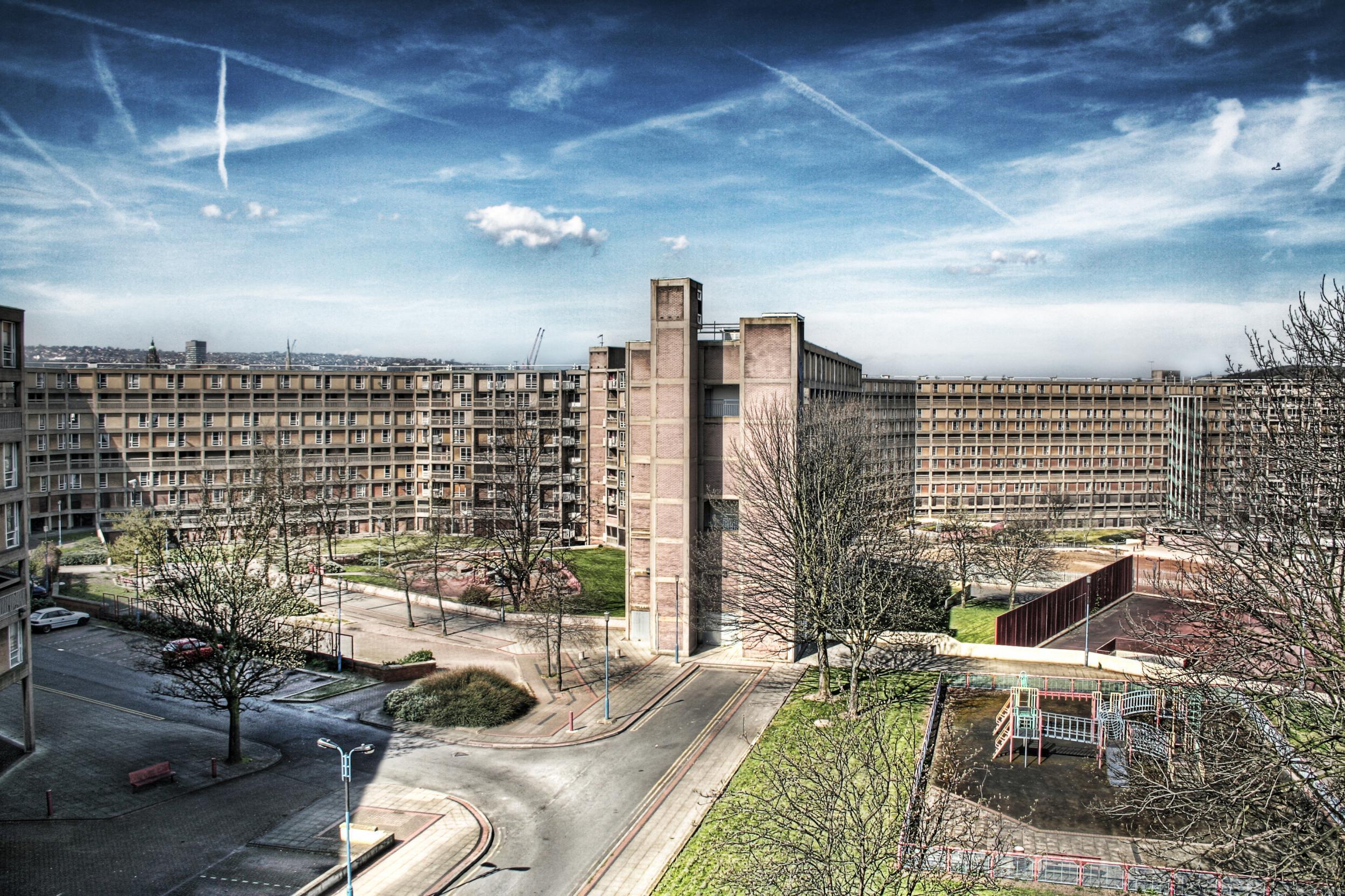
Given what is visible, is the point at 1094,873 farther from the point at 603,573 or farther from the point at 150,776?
the point at 603,573

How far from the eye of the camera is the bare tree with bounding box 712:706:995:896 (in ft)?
54.4

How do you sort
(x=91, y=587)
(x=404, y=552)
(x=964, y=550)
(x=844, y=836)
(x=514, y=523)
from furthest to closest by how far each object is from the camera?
(x=404, y=552) < (x=514, y=523) < (x=91, y=587) < (x=964, y=550) < (x=844, y=836)

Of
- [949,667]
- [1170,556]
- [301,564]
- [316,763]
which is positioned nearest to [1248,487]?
[949,667]

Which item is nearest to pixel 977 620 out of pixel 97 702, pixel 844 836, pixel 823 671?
pixel 823 671

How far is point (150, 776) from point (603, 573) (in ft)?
128

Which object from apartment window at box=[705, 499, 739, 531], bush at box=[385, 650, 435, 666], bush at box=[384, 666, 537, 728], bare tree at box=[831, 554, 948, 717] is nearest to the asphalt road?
bush at box=[384, 666, 537, 728]

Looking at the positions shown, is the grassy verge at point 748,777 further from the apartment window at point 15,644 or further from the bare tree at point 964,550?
the apartment window at point 15,644

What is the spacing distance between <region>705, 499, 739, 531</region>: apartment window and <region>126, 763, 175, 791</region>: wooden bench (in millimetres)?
24971

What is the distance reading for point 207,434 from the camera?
85188mm

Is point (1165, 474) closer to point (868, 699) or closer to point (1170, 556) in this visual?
point (1170, 556)

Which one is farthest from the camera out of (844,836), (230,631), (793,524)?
(793,524)

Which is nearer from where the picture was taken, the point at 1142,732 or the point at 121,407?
the point at 1142,732

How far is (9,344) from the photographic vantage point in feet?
103

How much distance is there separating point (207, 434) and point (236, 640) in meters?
60.6
